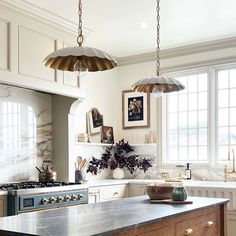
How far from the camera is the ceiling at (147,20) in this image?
398cm

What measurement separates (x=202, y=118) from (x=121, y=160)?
136cm

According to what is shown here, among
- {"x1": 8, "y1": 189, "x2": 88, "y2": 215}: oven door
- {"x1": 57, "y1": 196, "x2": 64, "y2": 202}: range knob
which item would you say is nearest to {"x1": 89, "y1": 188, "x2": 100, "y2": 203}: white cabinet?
{"x1": 8, "y1": 189, "x2": 88, "y2": 215}: oven door

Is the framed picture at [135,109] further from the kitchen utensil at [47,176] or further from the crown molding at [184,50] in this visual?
the kitchen utensil at [47,176]

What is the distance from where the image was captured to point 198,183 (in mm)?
4914

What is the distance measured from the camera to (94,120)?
5.76 m

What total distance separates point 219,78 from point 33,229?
13.3 feet

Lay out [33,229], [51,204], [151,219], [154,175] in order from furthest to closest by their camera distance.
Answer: [154,175], [51,204], [151,219], [33,229]

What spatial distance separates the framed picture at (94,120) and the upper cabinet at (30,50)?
103cm

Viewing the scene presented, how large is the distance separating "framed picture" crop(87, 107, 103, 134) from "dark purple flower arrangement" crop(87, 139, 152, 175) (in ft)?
1.25

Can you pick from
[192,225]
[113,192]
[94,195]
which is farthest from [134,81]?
[192,225]

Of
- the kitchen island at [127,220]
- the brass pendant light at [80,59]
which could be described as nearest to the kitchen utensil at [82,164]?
the kitchen island at [127,220]

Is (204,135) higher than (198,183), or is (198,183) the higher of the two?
(204,135)

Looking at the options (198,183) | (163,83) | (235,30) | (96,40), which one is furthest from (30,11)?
(198,183)

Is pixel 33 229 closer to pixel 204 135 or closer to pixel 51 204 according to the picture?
pixel 51 204
